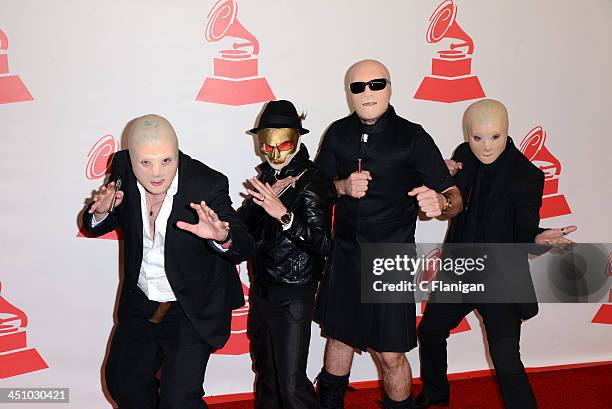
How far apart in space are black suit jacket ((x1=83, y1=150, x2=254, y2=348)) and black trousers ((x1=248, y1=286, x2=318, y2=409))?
0.81ft

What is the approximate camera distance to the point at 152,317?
113 inches

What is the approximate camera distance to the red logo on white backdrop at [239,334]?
4129 millimetres

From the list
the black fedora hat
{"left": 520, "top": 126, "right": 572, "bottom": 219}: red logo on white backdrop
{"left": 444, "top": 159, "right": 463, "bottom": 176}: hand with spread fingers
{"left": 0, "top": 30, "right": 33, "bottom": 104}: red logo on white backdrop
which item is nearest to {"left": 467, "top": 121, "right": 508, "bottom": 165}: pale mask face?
{"left": 444, "top": 159, "right": 463, "bottom": 176}: hand with spread fingers

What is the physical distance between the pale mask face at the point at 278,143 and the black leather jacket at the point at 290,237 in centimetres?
5

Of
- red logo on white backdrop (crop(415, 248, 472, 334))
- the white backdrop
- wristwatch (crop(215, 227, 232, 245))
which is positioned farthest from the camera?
red logo on white backdrop (crop(415, 248, 472, 334))

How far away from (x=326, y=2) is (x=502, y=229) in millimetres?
1672

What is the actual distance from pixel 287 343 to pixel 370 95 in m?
1.23

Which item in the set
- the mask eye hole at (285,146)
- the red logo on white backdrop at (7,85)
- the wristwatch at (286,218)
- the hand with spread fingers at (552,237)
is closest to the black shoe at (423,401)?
the hand with spread fingers at (552,237)

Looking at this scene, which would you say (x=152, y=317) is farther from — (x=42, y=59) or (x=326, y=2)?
(x=326, y=2)

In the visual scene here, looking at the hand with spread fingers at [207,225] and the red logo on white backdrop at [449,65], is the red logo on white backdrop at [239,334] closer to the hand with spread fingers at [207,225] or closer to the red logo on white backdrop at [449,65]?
the hand with spread fingers at [207,225]

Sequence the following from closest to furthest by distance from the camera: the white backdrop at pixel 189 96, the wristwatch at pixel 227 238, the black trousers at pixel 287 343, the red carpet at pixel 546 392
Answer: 1. the wristwatch at pixel 227 238
2. the black trousers at pixel 287 343
3. the white backdrop at pixel 189 96
4. the red carpet at pixel 546 392

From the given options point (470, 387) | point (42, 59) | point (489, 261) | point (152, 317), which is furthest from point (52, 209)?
point (470, 387)

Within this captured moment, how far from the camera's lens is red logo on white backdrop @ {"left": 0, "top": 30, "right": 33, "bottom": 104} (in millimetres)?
Result: 3559

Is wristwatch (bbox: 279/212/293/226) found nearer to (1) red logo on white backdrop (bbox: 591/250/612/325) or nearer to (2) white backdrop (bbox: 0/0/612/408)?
(2) white backdrop (bbox: 0/0/612/408)
